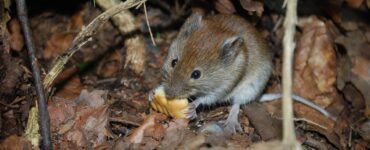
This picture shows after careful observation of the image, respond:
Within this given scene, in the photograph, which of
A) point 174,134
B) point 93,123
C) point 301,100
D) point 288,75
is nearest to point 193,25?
point 174,134

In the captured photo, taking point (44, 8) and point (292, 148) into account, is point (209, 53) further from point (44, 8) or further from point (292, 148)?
point (44, 8)

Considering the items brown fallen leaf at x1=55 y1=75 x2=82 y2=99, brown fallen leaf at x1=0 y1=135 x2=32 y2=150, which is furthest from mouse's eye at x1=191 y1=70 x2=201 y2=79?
brown fallen leaf at x1=0 y1=135 x2=32 y2=150

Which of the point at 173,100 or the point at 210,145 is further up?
the point at 173,100

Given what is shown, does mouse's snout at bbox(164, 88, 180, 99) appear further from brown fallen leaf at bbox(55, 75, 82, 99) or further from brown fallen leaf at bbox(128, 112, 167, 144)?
brown fallen leaf at bbox(55, 75, 82, 99)

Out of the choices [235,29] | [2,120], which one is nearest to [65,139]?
[2,120]

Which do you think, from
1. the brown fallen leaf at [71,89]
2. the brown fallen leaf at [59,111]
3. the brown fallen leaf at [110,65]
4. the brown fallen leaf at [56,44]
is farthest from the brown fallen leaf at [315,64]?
the brown fallen leaf at [56,44]

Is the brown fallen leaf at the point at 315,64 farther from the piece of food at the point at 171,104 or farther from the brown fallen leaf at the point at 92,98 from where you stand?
the brown fallen leaf at the point at 92,98

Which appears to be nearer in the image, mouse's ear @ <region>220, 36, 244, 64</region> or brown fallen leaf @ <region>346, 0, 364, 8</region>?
mouse's ear @ <region>220, 36, 244, 64</region>
